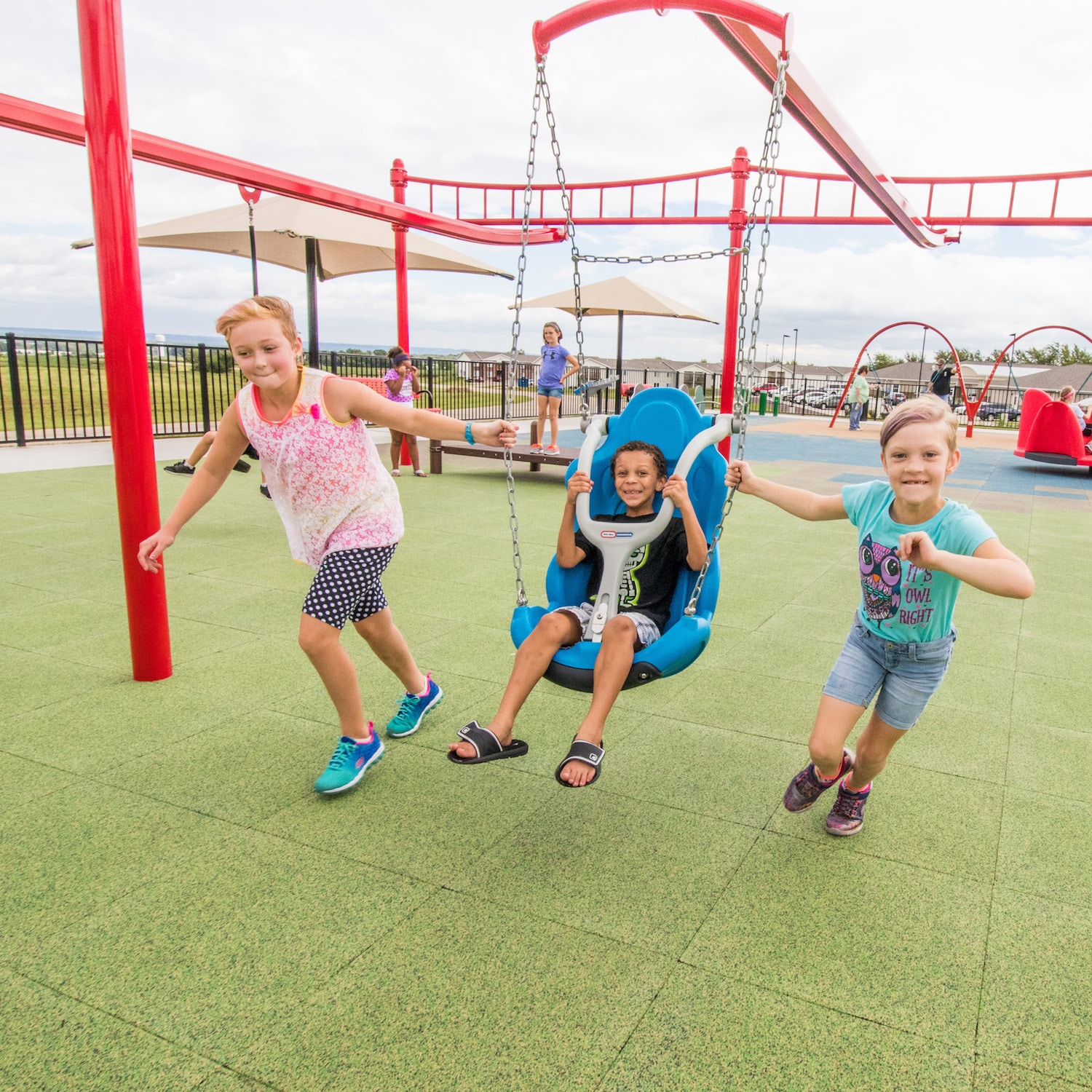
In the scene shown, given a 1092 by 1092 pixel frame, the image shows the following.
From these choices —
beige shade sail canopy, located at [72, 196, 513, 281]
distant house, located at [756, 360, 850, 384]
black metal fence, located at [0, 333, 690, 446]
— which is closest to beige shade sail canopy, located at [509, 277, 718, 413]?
black metal fence, located at [0, 333, 690, 446]

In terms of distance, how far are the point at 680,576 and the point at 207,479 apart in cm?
170

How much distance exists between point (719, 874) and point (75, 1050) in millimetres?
1590

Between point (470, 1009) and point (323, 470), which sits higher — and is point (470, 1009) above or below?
below

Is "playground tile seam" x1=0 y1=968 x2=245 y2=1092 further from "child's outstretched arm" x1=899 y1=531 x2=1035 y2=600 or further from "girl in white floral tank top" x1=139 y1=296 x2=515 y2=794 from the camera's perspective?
"child's outstretched arm" x1=899 y1=531 x2=1035 y2=600

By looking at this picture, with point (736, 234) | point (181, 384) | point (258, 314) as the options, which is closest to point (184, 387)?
point (181, 384)

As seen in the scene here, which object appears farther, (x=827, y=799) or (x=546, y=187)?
(x=546, y=187)

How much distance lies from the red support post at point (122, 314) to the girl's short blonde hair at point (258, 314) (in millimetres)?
1069

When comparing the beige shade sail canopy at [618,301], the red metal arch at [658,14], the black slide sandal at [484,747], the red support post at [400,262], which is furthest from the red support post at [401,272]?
the black slide sandal at [484,747]

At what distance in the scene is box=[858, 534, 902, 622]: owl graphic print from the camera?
238cm

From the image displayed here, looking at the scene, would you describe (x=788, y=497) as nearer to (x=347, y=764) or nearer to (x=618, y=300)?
(x=347, y=764)

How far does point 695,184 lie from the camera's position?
11.4m

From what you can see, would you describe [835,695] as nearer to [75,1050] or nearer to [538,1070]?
[538,1070]

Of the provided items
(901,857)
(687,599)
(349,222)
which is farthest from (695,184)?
(901,857)

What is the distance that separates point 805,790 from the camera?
2.65 m
